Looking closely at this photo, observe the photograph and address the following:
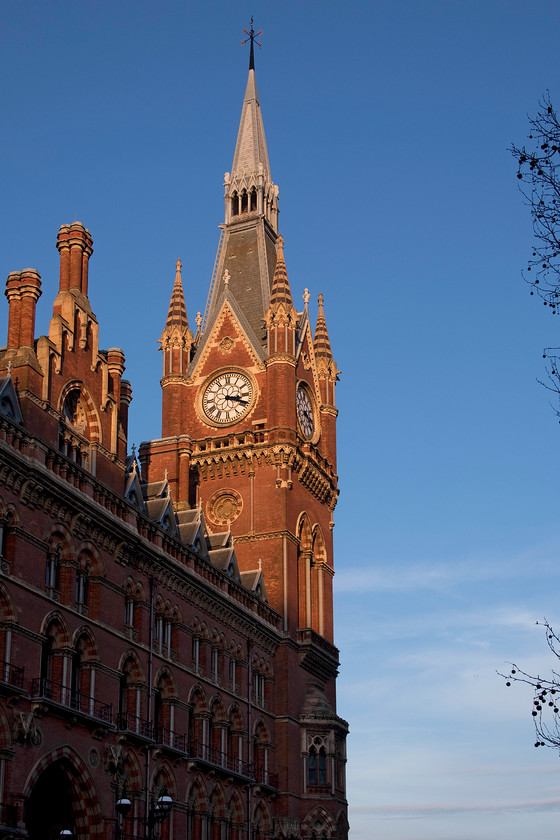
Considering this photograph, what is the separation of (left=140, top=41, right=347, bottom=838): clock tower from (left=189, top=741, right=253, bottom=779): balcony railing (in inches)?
177

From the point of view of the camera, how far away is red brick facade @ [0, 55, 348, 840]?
42469 mm

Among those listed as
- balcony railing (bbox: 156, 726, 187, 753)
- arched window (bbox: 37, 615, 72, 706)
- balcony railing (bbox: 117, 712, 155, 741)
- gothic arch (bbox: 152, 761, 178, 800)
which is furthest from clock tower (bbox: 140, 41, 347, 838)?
arched window (bbox: 37, 615, 72, 706)

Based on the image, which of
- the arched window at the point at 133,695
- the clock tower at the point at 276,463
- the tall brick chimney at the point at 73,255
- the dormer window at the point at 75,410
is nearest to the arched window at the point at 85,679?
the arched window at the point at 133,695

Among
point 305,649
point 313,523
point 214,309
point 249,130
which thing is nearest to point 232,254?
point 214,309

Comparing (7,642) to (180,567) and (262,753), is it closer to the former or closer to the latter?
(180,567)

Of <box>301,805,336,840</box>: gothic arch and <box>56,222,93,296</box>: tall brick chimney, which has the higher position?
<box>56,222,93,296</box>: tall brick chimney

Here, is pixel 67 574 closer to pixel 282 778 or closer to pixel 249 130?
pixel 282 778

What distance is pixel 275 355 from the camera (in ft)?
240

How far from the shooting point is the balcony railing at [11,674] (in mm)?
39031

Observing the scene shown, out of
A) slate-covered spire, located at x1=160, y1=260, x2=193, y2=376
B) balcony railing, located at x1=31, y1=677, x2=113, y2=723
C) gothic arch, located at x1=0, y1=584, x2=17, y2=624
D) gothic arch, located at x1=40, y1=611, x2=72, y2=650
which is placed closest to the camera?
gothic arch, located at x1=0, y1=584, x2=17, y2=624

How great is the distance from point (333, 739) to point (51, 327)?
1201 inches

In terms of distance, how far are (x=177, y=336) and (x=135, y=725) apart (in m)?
34.7

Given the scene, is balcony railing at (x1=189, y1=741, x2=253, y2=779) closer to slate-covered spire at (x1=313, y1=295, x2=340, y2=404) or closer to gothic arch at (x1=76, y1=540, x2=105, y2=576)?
gothic arch at (x1=76, y1=540, x2=105, y2=576)

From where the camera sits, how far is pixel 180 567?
53969 mm
